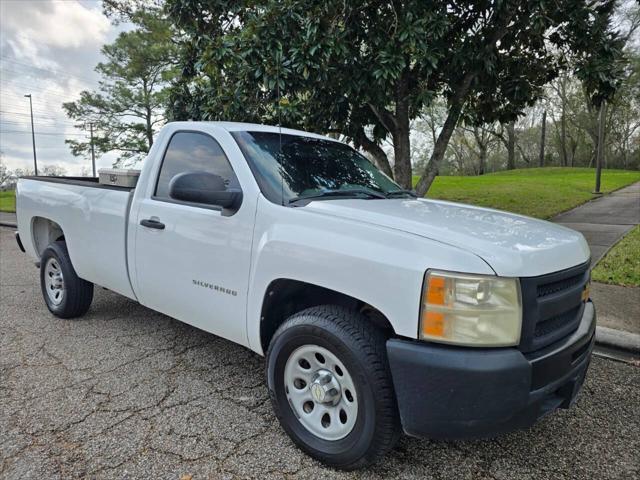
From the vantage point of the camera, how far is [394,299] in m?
2.03

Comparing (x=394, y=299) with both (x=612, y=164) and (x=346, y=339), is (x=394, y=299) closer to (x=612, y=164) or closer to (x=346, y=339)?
(x=346, y=339)

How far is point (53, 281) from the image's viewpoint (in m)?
4.61

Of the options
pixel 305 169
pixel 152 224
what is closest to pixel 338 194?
pixel 305 169

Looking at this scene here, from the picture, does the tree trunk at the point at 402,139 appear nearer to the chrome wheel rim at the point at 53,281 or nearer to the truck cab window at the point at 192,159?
the truck cab window at the point at 192,159

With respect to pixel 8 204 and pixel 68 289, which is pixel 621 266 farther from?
pixel 8 204

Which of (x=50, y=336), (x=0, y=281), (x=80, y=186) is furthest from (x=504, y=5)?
(x=0, y=281)

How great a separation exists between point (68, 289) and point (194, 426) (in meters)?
2.42

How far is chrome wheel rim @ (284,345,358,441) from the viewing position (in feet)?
7.45

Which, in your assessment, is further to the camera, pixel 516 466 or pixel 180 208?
pixel 180 208

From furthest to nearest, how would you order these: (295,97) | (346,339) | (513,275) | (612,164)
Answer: (612,164) → (295,97) → (346,339) → (513,275)

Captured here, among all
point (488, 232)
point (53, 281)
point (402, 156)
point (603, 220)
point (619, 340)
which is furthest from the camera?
point (603, 220)

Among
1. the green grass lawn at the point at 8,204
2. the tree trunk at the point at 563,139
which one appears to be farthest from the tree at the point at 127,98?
the tree trunk at the point at 563,139

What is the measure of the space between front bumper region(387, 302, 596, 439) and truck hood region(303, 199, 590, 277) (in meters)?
0.39

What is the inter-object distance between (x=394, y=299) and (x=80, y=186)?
3.38 metres
